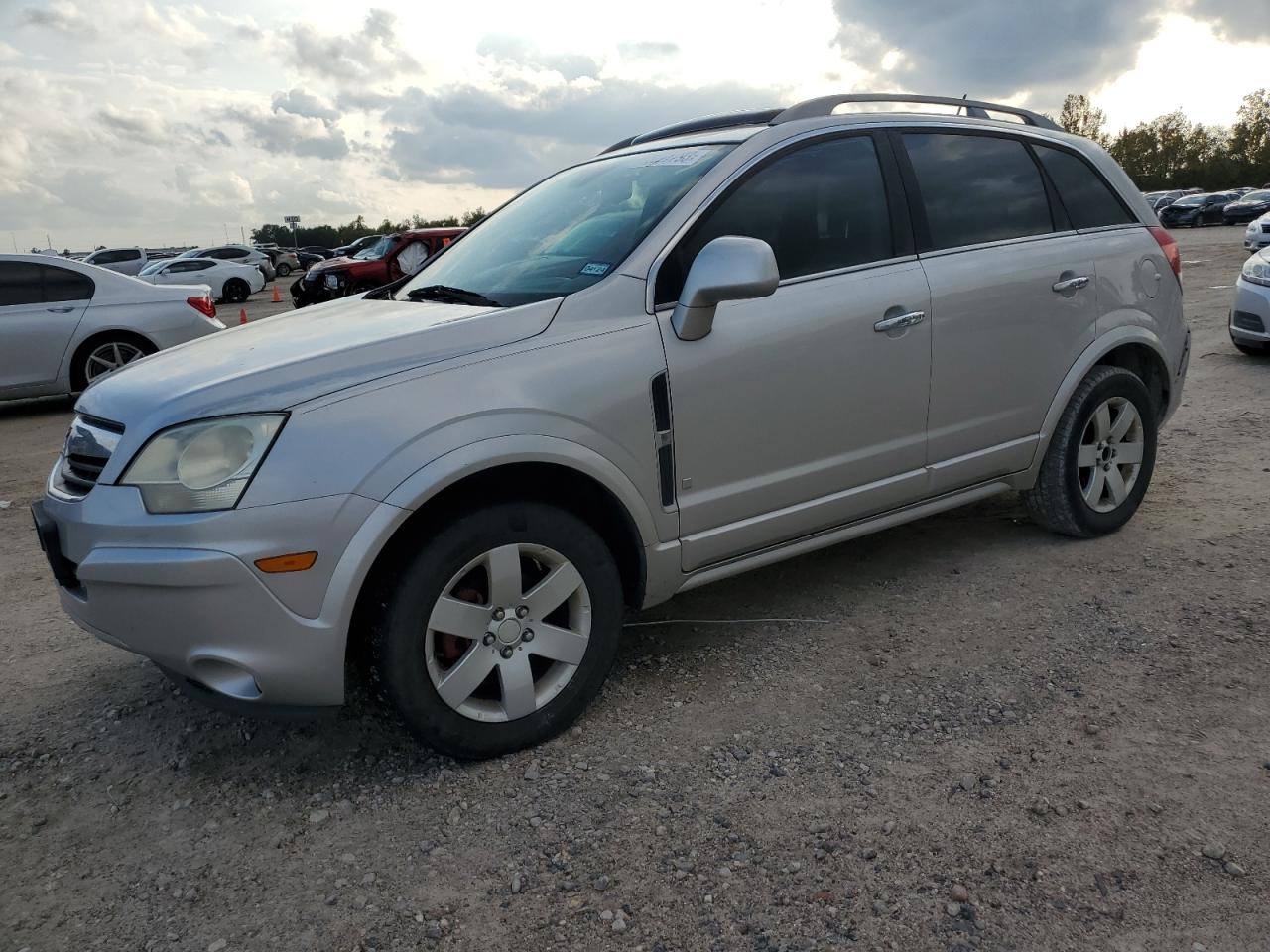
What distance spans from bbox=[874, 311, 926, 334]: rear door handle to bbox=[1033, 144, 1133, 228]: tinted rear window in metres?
1.15

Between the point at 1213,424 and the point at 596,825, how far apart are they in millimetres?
5565

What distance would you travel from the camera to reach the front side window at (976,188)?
3912 mm

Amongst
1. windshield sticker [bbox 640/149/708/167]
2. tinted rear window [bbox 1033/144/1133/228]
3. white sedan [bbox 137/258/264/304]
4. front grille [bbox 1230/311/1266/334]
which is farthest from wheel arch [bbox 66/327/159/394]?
white sedan [bbox 137/258/264/304]

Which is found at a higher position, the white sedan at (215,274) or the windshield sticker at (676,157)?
the windshield sticker at (676,157)

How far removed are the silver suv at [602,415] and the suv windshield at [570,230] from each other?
0.02 metres

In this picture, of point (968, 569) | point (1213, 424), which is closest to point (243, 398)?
point (968, 569)

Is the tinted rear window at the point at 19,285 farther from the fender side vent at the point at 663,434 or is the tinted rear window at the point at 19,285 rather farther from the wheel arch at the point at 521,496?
the fender side vent at the point at 663,434

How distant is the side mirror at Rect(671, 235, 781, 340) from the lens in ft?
9.78

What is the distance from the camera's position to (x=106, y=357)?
9422 mm

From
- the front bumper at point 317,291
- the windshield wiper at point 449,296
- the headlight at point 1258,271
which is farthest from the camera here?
the front bumper at point 317,291

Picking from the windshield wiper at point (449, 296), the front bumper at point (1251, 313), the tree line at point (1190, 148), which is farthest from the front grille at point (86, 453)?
the tree line at point (1190, 148)

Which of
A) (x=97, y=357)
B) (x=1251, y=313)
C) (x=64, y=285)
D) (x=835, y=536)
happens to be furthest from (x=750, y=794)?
(x=64, y=285)

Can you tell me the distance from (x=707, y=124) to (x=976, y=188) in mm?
1079

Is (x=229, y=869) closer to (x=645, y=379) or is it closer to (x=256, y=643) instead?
(x=256, y=643)
